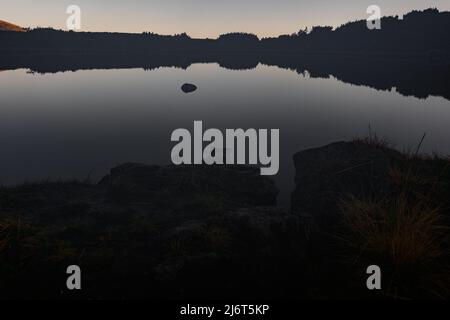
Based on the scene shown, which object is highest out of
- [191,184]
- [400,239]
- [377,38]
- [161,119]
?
[377,38]

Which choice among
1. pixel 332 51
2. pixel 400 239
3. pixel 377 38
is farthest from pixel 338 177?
pixel 332 51

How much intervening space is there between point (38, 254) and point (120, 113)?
2571 centimetres

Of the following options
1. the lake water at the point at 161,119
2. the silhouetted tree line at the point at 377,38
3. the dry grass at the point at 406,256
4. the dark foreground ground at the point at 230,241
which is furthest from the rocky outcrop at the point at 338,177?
the silhouetted tree line at the point at 377,38

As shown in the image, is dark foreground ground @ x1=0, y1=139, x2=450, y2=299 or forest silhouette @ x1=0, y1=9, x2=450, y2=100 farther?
forest silhouette @ x1=0, y1=9, x2=450, y2=100

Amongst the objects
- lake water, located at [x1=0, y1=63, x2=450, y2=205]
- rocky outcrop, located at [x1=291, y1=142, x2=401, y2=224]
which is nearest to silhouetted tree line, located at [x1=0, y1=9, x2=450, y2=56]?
lake water, located at [x1=0, y1=63, x2=450, y2=205]

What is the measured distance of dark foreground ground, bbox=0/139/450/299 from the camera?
565cm

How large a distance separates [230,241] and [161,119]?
22841 mm

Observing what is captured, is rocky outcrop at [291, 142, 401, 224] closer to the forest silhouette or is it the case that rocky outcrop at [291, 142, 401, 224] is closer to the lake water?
the lake water

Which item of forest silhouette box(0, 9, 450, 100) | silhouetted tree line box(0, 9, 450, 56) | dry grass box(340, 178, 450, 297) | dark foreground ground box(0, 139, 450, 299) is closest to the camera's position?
dry grass box(340, 178, 450, 297)

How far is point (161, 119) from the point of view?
1122 inches

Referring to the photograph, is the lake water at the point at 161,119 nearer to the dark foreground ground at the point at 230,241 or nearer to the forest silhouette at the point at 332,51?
the dark foreground ground at the point at 230,241

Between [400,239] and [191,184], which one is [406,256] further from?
[191,184]

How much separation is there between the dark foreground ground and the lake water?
4350mm

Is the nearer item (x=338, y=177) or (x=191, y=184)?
(x=338, y=177)
